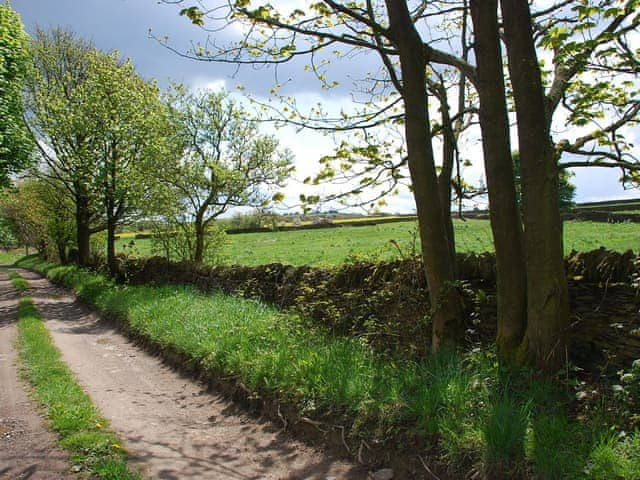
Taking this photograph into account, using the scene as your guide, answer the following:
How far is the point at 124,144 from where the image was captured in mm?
19594

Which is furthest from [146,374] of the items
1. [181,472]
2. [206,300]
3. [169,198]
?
[169,198]

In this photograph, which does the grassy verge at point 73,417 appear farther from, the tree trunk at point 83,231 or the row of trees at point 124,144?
the tree trunk at point 83,231

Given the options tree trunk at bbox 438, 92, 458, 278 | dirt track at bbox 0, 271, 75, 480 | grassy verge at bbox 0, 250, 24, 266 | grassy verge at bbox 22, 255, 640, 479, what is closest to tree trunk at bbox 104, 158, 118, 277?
dirt track at bbox 0, 271, 75, 480

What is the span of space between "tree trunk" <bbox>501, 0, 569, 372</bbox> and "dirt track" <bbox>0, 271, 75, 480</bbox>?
4.54m

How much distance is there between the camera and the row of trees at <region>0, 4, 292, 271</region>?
649 inches

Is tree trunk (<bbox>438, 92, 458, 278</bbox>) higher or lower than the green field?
higher

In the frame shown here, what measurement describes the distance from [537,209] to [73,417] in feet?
18.1

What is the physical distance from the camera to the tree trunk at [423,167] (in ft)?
19.0

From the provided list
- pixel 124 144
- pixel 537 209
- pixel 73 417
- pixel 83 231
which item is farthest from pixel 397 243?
pixel 83 231

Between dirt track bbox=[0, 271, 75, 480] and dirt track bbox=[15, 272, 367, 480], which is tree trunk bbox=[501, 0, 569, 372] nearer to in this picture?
dirt track bbox=[15, 272, 367, 480]

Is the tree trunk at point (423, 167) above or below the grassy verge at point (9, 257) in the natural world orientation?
above

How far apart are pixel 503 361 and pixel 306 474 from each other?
7.38ft

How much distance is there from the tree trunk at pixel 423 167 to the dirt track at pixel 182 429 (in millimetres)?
2175

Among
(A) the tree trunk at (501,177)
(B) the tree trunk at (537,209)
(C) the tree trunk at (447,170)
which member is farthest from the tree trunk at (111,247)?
(B) the tree trunk at (537,209)
